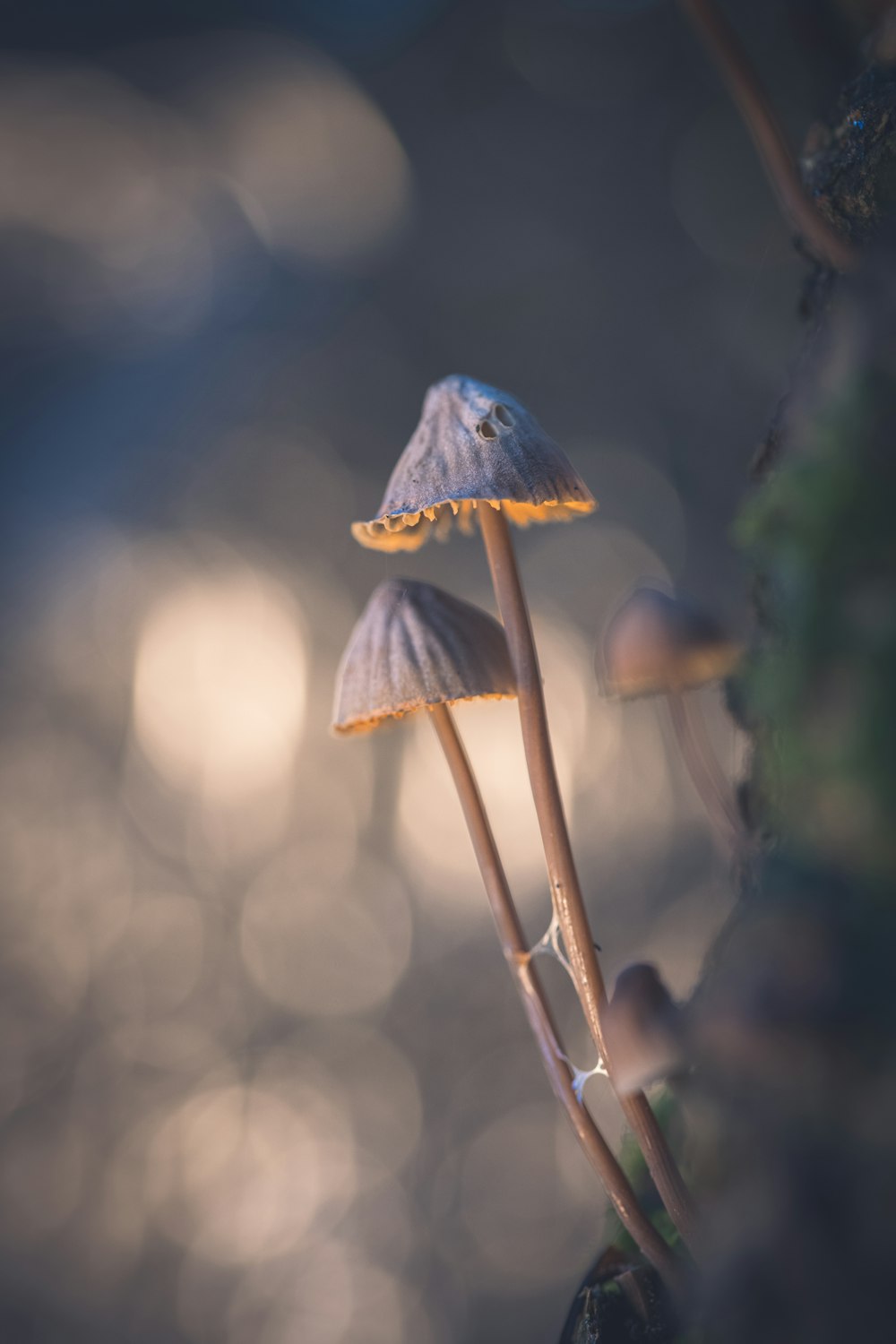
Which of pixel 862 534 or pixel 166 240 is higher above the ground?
pixel 166 240

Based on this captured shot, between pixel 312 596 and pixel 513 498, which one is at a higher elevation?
pixel 312 596

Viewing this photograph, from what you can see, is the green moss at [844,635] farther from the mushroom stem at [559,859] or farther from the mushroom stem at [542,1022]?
the mushroom stem at [542,1022]

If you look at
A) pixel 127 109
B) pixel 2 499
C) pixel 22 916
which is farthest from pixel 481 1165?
pixel 127 109

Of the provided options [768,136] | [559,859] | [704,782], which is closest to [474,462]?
[559,859]

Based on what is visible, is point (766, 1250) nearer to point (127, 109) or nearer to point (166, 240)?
point (166, 240)

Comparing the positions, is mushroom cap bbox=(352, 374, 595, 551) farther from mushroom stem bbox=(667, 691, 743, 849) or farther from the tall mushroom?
mushroom stem bbox=(667, 691, 743, 849)

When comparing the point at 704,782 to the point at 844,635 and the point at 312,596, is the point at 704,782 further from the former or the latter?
the point at 312,596
